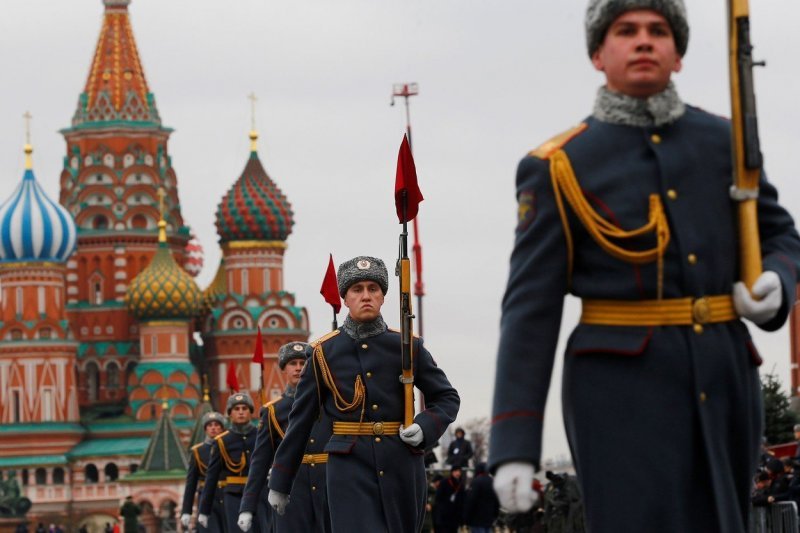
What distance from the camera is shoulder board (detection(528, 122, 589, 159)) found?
6.53 meters

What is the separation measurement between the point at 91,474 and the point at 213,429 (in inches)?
3257

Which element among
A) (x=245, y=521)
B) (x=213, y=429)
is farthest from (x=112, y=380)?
(x=245, y=521)

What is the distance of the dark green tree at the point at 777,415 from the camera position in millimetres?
30730

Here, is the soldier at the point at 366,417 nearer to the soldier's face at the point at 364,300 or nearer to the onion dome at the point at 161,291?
the soldier's face at the point at 364,300

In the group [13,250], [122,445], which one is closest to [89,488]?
[122,445]

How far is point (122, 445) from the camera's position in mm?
102875

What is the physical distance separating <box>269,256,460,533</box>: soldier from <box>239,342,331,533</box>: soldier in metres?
0.70

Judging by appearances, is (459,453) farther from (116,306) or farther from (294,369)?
(116,306)

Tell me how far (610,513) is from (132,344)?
10210 centimetres

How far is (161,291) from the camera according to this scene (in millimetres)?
103625

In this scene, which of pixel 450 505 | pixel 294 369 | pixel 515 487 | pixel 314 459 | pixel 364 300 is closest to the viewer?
pixel 515 487

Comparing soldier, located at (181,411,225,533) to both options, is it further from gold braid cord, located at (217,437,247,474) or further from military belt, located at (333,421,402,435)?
military belt, located at (333,421,402,435)

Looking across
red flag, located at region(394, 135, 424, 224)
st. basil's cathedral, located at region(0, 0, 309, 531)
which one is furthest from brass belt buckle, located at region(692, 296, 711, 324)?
st. basil's cathedral, located at region(0, 0, 309, 531)

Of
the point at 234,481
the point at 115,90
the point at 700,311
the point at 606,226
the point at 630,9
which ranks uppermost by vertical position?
the point at 115,90
